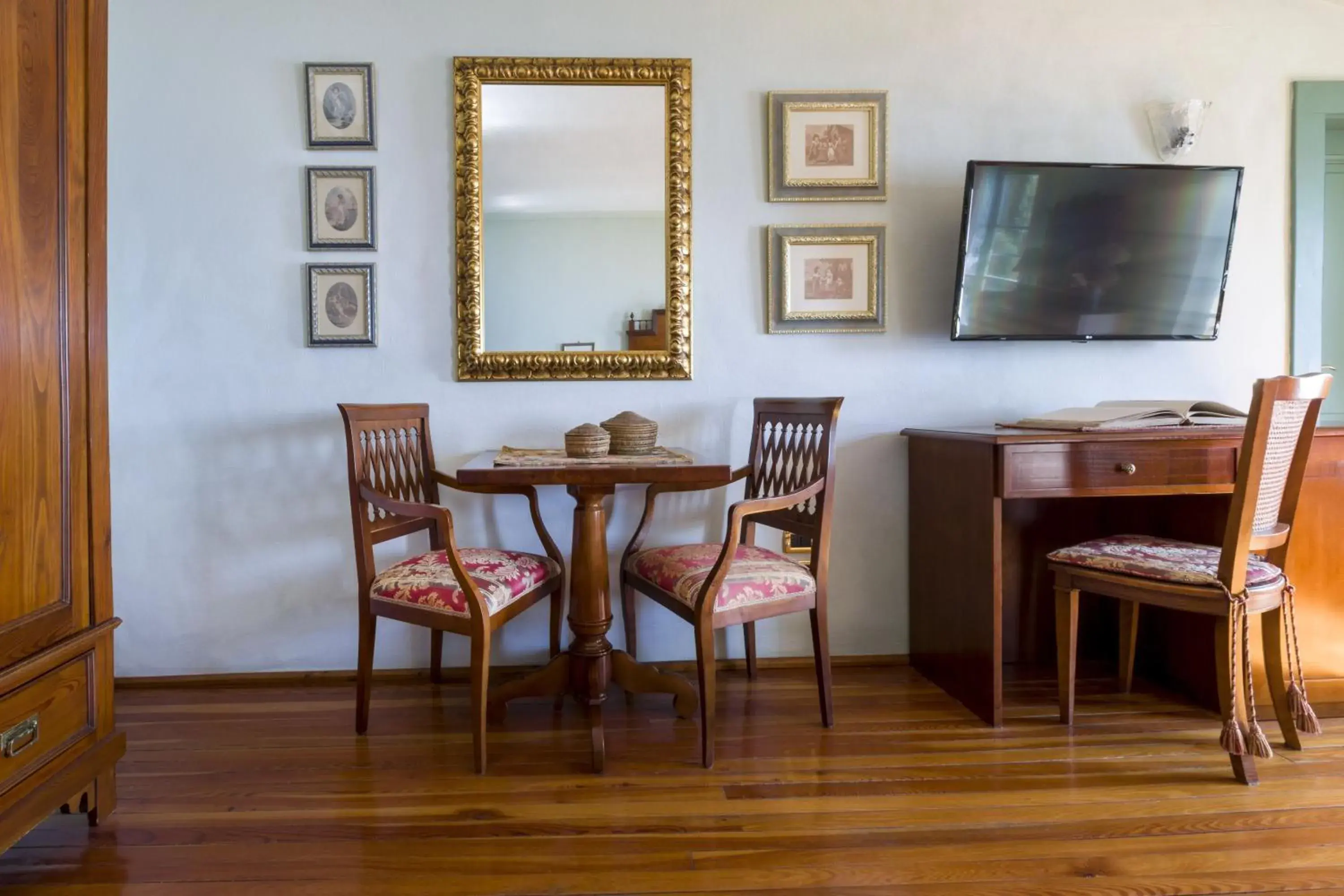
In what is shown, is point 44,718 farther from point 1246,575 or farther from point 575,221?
point 1246,575

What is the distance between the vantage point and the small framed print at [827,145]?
9.04 ft

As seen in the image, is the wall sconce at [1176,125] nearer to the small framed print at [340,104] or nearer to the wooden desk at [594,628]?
the wooden desk at [594,628]

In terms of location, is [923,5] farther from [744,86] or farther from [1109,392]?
[1109,392]

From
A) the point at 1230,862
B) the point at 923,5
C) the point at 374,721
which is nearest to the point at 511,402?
the point at 374,721

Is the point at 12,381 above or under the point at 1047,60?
under

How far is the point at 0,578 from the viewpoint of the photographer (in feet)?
4.99

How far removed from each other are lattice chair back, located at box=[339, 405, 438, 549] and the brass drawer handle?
815mm

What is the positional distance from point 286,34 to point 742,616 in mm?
2504

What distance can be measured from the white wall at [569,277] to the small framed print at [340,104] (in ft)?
1.71

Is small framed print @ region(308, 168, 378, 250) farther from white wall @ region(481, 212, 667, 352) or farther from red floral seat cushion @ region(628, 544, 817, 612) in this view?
red floral seat cushion @ region(628, 544, 817, 612)

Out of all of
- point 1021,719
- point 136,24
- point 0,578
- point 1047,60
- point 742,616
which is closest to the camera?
point 0,578

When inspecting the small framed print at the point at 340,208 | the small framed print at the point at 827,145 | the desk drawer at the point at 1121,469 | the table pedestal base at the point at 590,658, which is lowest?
the table pedestal base at the point at 590,658

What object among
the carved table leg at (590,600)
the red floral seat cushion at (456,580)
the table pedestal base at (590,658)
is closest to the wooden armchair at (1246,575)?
the table pedestal base at (590,658)

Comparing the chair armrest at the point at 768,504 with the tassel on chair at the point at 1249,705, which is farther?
the chair armrest at the point at 768,504
